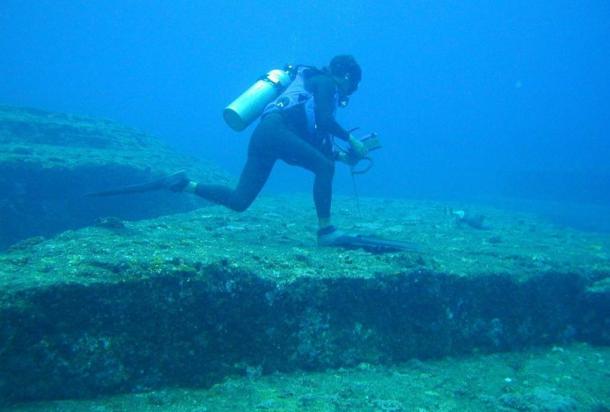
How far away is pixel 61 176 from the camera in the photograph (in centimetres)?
925

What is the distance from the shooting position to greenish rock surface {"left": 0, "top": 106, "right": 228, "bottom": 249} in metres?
8.80

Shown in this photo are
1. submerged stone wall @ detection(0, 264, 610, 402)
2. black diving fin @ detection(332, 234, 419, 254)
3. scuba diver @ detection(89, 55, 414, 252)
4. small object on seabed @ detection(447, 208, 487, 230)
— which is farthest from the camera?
small object on seabed @ detection(447, 208, 487, 230)

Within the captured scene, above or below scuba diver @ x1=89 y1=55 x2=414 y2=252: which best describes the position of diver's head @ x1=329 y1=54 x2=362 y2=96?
above

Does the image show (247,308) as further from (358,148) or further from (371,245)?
(358,148)

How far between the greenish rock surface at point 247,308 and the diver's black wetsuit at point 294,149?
708 millimetres

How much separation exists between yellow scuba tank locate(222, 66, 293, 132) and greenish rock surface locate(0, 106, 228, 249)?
186 inches

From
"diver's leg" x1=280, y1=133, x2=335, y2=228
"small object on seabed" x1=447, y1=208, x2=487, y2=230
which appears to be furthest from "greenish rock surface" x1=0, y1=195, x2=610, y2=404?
"small object on seabed" x1=447, y1=208, x2=487, y2=230

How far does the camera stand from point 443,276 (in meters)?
4.35

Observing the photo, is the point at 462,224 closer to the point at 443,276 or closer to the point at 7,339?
the point at 443,276

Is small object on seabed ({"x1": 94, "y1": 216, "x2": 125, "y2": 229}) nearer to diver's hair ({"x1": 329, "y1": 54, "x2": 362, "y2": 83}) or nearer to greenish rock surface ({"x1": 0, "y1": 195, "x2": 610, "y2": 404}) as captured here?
greenish rock surface ({"x1": 0, "y1": 195, "x2": 610, "y2": 404})

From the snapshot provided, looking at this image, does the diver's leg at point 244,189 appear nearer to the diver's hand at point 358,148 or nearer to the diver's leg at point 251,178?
the diver's leg at point 251,178

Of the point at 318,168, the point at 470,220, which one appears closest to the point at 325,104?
the point at 318,168

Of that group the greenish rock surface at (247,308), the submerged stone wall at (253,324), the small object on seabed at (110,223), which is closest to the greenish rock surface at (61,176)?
the small object on seabed at (110,223)

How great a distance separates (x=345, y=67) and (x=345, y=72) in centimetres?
8
